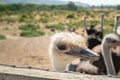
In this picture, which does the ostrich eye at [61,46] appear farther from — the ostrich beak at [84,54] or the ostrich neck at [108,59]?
the ostrich neck at [108,59]

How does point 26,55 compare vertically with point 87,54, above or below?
below

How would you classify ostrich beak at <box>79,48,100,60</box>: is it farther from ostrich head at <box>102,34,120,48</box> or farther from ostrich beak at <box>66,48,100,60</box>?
ostrich head at <box>102,34,120,48</box>

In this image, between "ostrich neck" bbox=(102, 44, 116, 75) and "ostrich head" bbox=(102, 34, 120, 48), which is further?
"ostrich head" bbox=(102, 34, 120, 48)

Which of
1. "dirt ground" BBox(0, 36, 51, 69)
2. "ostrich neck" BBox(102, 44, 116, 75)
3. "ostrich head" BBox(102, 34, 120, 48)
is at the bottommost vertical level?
"dirt ground" BBox(0, 36, 51, 69)

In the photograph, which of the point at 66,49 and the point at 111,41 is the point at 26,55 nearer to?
the point at 111,41

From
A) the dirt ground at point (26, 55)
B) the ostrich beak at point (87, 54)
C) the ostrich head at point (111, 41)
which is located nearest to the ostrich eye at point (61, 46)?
the ostrich beak at point (87, 54)

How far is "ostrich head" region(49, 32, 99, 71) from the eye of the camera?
3135 millimetres

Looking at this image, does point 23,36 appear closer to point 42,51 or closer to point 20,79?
point 42,51

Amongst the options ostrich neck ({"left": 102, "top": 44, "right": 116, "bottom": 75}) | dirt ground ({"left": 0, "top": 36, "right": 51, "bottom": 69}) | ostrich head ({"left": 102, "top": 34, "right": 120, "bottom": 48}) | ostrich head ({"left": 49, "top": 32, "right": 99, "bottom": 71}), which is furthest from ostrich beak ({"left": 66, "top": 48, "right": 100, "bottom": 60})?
dirt ground ({"left": 0, "top": 36, "right": 51, "bottom": 69})

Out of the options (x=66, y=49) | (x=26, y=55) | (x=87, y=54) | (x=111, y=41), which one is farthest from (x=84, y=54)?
(x=26, y=55)

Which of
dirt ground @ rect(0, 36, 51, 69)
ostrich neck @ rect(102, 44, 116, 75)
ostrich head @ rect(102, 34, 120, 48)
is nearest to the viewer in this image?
ostrich neck @ rect(102, 44, 116, 75)

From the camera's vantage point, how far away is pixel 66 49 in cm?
313

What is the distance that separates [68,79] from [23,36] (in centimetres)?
1533

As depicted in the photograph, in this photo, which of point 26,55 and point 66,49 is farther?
point 26,55
